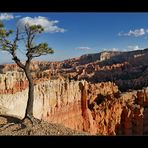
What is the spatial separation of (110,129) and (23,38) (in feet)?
57.9

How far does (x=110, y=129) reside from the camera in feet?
76.6

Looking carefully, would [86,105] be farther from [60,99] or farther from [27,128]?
[27,128]

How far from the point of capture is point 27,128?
21.0ft

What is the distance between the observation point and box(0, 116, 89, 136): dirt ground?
618 centimetres

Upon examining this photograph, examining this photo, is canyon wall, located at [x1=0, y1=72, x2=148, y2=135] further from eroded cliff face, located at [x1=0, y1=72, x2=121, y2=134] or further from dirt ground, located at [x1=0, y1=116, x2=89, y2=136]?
dirt ground, located at [x1=0, y1=116, x2=89, y2=136]

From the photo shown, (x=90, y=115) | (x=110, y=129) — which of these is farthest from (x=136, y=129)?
(x=90, y=115)

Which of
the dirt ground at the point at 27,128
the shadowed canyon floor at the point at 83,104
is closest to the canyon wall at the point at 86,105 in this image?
the shadowed canyon floor at the point at 83,104

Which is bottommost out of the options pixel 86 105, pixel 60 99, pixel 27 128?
pixel 86 105

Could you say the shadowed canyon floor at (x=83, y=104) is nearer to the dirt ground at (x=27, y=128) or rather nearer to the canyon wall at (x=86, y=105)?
the canyon wall at (x=86, y=105)

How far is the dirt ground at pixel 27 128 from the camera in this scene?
6184 millimetres

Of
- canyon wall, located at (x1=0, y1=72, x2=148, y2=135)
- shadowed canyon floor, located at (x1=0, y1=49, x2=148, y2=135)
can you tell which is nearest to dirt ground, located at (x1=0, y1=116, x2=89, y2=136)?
shadowed canyon floor, located at (x1=0, y1=49, x2=148, y2=135)

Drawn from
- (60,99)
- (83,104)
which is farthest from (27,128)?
(83,104)
